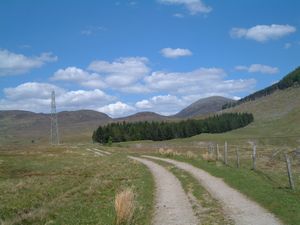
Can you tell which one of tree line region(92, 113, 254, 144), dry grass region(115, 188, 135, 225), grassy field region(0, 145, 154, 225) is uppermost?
tree line region(92, 113, 254, 144)

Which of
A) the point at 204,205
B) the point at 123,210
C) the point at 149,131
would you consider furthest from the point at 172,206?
the point at 149,131

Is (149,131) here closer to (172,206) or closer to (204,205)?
(172,206)

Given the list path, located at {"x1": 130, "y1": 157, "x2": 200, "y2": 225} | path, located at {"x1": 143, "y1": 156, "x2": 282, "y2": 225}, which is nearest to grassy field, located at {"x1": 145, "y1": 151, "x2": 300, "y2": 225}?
path, located at {"x1": 143, "y1": 156, "x2": 282, "y2": 225}

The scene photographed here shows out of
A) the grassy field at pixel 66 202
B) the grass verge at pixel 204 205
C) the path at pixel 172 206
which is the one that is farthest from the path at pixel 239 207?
the grassy field at pixel 66 202

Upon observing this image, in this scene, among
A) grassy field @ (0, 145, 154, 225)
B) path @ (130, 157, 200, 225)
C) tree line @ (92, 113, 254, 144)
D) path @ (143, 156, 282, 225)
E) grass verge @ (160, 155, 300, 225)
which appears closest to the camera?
path @ (143, 156, 282, 225)

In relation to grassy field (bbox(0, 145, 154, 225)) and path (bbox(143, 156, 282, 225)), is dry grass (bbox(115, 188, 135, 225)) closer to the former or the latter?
grassy field (bbox(0, 145, 154, 225))

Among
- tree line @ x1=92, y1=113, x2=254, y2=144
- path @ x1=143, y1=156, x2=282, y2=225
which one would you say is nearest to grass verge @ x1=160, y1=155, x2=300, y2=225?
path @ x1=143, y1=156, x2=282, y2=225

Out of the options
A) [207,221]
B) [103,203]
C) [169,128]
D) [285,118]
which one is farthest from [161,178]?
[285,118]

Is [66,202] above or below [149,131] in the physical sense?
below

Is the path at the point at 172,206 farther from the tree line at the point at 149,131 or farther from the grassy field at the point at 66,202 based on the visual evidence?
the tree line at the point at 149,131

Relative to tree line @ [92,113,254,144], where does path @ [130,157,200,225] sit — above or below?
below

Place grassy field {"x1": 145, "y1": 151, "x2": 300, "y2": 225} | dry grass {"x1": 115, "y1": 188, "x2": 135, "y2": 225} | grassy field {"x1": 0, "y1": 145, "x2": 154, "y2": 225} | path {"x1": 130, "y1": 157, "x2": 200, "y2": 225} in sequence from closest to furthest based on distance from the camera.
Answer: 1. dry grass {"x1": 115, "y1": 188, "x2": 135, "y2": 225}
2. path {"x1": 130, "y1": 157, "x2": 200, "y2": 225}
3. grassy field {"x1": 145, "y1": 151, "x2": 300, "y2": 225}
4. grassy field {"x1": 0, "y1": 145, "x2": 154, "y2": 225}

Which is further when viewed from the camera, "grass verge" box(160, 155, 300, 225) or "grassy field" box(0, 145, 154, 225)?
"grassy field" box(0, 145, 154, 225)

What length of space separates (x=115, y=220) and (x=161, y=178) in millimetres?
13653
